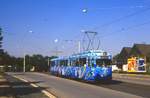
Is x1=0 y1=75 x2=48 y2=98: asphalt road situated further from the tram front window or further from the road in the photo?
the road

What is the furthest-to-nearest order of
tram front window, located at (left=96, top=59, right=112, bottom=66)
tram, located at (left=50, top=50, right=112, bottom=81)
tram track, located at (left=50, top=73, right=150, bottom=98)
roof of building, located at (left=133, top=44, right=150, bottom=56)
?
roof of building, located at (left=133, top=44, right=150, bottom=56) < tram front window, located at (left=96, top=59, right=112, bottom=66) < tram, located at (left=50, top=50, right=112, bottom=81) < tram track, located at (left=50, top=73, right=150, bottom=98)

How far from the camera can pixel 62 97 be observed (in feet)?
79.1

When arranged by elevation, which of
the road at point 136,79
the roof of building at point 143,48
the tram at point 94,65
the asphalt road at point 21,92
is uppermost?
the roof of building at point 143,48

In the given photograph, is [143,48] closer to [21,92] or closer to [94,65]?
[94,65]

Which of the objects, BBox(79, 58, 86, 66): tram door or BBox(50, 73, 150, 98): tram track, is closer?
BBox(50, 73, 150, 98): tram track

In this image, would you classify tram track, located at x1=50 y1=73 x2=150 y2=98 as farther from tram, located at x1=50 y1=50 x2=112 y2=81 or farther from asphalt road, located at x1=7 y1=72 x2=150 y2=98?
tram, located at x1=50 y1=50 x2=112 y2=81

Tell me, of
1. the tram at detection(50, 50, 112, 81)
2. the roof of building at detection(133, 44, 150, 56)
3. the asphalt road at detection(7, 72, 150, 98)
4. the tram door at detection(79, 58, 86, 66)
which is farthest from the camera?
Result: the roof of building at detection(133, 44, 150, 56)

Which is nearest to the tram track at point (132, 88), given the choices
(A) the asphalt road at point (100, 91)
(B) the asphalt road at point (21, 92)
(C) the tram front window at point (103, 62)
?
(A) the asphalt road at point (100, 91)

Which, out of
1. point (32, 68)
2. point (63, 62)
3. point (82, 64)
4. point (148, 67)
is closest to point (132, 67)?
point (148, 67)

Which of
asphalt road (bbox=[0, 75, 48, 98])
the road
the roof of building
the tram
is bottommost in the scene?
asphalt road (bbox=[0, 75, 48, 98])

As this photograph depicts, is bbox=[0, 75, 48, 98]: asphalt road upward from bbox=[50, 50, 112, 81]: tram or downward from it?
downward

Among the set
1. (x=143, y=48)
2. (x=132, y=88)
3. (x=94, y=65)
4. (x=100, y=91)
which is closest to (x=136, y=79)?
(x=94, y=65)

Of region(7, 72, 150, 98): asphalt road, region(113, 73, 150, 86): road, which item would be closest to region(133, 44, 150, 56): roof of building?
region(113, 73, 150, 86): road

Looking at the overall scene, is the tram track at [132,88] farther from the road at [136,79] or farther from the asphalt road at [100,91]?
the road at [136,79]
